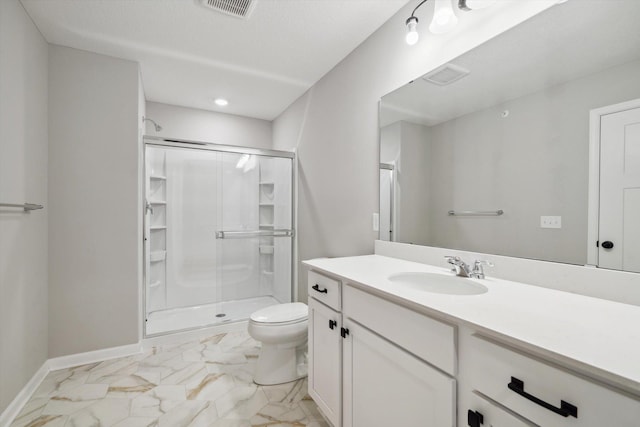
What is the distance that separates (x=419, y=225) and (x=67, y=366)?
8.89 feet

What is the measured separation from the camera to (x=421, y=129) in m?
1.60

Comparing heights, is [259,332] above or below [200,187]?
below

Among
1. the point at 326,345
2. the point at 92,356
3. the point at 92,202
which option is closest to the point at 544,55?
the point at 326,345

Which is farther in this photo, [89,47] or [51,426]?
[89,47]


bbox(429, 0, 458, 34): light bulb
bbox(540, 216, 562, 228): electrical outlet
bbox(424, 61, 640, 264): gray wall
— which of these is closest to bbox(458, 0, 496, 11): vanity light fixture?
bbox(429, 0, 458, 34): light bulb

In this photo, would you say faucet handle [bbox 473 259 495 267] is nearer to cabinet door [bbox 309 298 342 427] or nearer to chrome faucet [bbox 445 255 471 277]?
chrome faucet [bbox 445 255 471 277]

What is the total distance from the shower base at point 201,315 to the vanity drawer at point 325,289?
1.64 m

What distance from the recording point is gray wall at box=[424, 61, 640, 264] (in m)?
0.97

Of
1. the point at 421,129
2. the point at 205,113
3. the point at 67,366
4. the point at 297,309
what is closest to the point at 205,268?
the point at 67,366

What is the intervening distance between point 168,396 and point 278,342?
733 millimetres

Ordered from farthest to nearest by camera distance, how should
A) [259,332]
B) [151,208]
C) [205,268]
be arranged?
1. [205,268]
2. [151,208]
3. [259,332]

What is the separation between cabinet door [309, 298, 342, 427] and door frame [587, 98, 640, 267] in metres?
0.97

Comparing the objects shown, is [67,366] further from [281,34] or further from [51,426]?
[281,34]

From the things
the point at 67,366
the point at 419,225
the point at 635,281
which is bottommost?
the point at 67,366
